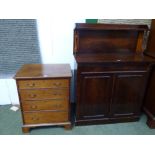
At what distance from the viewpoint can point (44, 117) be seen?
1.99 metres

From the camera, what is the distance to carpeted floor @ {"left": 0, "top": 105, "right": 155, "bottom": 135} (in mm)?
2033

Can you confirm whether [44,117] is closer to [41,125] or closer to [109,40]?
[41,125]

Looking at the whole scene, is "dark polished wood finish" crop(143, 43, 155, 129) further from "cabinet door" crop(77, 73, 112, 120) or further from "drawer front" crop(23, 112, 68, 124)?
"drawer front" crop(23, 112, 68, 124)

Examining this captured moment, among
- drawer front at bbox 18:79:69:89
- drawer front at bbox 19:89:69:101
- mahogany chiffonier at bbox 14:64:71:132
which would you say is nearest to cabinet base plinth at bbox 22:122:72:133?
mahogany chiffonier at bbox 14:64:71:132

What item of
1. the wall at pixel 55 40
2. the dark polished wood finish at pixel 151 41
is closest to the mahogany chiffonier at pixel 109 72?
the dark polished wood finish at pixel 151 41

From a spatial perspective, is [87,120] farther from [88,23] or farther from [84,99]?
[88,23]

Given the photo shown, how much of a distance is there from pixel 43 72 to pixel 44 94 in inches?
10.1

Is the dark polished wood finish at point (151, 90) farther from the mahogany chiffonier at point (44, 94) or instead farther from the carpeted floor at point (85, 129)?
the mahogany chiffonier at point (44, 94)

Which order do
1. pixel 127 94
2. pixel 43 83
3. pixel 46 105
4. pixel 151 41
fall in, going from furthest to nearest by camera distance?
pixel 151 41
pixel 127 94
pixel 46 105
pixel 43 83

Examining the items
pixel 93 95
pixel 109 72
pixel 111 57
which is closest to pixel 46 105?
pixel 93 95

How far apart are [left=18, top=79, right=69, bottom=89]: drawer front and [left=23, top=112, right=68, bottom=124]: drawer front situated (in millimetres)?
372
